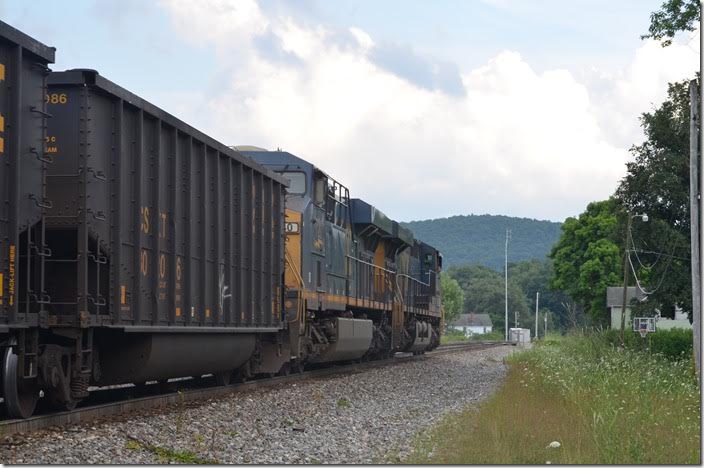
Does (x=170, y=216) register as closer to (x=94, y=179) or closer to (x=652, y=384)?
(x=94, y=179)

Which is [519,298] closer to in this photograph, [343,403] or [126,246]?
[343,403]

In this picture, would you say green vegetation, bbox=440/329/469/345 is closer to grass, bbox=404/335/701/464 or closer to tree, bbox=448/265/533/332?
grass, bbox=404/335/701/464

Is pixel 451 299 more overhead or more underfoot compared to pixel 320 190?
more underfoot

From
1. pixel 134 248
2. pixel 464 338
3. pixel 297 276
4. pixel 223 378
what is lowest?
pixel 464 338

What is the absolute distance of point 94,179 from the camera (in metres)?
12.5

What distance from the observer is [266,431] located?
12.8 m

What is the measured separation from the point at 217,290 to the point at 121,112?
4.25m

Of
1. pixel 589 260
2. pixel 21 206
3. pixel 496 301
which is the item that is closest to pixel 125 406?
pixel 21 206

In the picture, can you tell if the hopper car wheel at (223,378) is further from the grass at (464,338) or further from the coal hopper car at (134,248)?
the grass at (464,338)

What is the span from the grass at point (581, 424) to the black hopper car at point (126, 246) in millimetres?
4081

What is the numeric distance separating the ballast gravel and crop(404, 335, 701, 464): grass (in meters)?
0.59

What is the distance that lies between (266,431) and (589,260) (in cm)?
7387

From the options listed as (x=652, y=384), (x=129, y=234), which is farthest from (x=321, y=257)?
(x=129, y=234)

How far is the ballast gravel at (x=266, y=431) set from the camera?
10.2 meters
